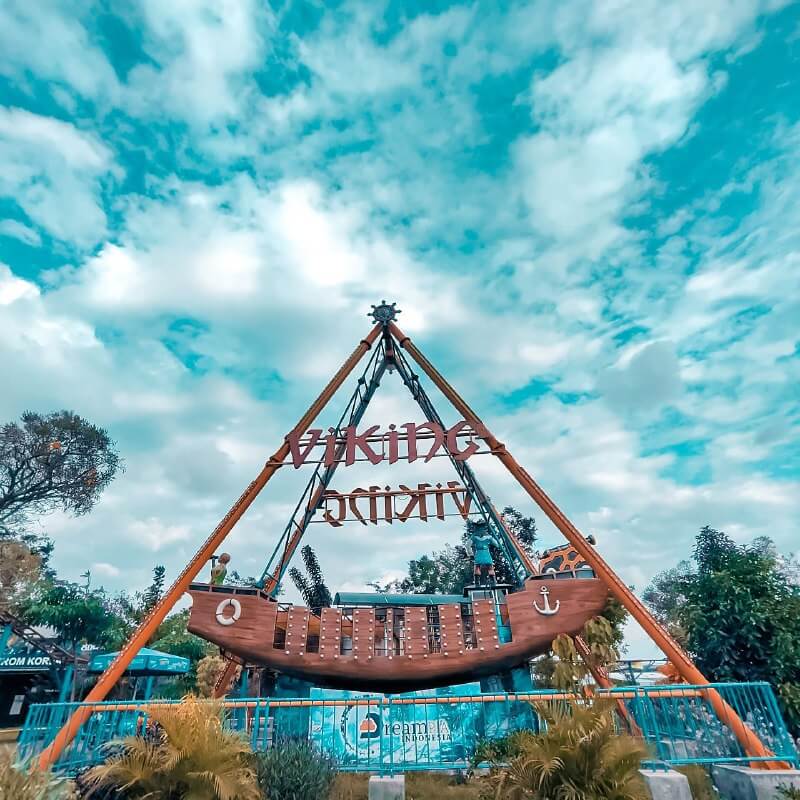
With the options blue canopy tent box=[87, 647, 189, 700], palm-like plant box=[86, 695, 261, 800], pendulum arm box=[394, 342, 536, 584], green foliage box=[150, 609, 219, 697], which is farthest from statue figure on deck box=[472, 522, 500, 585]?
green foliage box=[150, 609, 219, 697]

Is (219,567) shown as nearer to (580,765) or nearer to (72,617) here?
(580,765)

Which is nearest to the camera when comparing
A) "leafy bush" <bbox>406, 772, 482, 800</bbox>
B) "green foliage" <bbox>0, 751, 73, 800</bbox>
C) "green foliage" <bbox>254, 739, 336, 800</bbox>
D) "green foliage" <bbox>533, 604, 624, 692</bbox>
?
"green foliage" <bbox>0, 751, 73, 800</bbox>

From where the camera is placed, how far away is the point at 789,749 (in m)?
9.01

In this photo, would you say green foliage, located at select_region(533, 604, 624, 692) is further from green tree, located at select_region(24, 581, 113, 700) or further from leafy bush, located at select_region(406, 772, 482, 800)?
green tree, located at select_region(24, 581, 113, 700)

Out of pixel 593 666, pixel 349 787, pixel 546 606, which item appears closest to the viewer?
pixel 349 787

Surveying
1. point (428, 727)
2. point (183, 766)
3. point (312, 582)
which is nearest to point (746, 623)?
point (428, 727)

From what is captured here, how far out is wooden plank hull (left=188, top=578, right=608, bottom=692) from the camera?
12844 mm

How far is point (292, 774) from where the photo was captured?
7645 millimetres

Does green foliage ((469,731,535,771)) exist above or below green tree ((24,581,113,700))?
below

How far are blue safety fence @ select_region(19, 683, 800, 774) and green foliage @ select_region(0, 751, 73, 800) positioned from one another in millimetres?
2465

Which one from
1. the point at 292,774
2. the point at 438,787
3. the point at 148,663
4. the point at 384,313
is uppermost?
Result: the point at 384,313

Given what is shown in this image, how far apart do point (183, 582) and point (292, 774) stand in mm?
7256

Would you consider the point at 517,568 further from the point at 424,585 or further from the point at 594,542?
the point at 424,585

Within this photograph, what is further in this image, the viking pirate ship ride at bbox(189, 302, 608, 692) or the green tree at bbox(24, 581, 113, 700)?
the green tree at bbox(24, 581, 113, 700)
